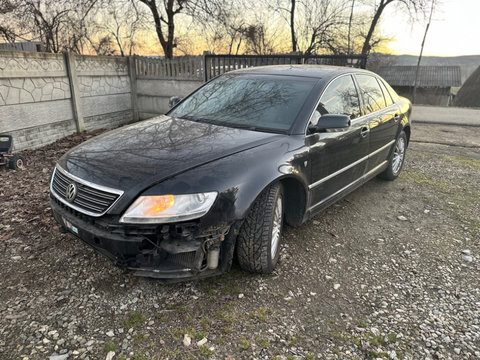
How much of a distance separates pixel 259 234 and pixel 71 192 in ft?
4.44

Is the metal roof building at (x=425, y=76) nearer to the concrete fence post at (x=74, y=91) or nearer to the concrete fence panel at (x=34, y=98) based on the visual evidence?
the concrete fence post at (x=74, y=91)

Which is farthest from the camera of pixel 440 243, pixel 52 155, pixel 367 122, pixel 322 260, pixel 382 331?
pixel 52 155

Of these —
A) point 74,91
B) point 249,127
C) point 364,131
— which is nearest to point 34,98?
point 74,91

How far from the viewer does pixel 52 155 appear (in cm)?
598

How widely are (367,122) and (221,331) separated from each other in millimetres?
2702

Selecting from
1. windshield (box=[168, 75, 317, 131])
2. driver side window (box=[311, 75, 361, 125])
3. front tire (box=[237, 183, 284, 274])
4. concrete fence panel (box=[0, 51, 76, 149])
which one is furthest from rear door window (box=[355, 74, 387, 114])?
concrete fence panel (box=[0, 51, 76, 149])

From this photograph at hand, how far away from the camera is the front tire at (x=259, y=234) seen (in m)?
2.48

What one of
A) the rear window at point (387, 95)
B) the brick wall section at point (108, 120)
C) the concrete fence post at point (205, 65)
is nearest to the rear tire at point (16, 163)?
the brick wall section at point (108, 120)

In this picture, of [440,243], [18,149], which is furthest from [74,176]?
[18,149]

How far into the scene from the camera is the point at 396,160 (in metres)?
5.12

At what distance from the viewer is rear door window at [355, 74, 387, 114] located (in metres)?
3.93

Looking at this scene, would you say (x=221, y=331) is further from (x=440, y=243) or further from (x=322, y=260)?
(x=440, y=243)

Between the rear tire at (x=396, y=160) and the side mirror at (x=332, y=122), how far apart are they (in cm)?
229

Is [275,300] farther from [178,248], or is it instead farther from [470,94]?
[470,94]
